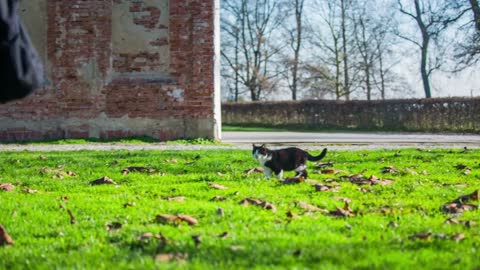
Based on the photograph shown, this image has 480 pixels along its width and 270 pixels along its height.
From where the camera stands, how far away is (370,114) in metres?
33.0

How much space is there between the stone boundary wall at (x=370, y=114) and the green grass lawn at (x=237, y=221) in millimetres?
21142

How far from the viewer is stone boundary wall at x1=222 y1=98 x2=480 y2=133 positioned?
2800 centimetres

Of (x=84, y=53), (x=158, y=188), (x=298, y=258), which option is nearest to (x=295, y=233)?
(x=298, y=258)

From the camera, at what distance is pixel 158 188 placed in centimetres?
650

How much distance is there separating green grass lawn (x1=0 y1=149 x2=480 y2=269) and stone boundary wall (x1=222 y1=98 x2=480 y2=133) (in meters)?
21.1

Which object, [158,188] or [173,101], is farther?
[173,101]

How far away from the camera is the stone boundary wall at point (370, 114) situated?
1102 inches

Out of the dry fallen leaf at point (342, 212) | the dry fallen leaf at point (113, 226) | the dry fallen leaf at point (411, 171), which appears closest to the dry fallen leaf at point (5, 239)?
the dry fallen leaf at point (113, 226)

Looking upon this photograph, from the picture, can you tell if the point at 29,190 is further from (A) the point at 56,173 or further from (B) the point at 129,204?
(B) the point at 129,204

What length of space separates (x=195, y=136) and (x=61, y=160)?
7.13 metres

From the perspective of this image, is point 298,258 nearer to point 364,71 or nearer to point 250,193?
point 250,193

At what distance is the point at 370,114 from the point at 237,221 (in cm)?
2960

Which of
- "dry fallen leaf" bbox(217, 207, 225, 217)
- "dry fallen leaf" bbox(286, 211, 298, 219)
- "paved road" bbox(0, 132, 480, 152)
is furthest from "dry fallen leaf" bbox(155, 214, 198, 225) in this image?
"paved road" bbox(0, 132, 480, 152)

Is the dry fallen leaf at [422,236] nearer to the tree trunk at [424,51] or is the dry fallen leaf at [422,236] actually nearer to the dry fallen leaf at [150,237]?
the dry fallen leaf at [150,237]
